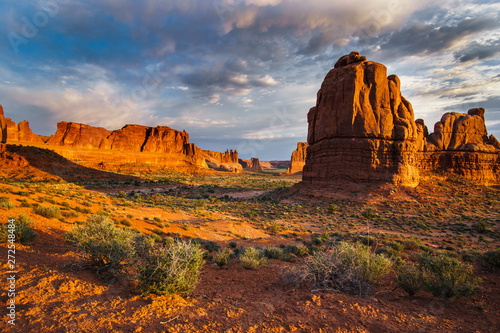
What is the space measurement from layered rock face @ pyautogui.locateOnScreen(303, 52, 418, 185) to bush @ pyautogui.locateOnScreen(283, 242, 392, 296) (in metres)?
20.8

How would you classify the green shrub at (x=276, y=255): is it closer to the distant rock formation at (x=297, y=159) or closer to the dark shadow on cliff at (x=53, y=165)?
the dark shadow on cliff at (x=53, y=165)

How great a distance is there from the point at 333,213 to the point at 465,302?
54.5 feet

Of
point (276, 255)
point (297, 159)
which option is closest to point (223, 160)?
point (297, 159)

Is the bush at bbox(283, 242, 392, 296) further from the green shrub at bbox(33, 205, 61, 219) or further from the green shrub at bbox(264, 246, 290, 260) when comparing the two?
the green shrub at bbox(33, 205, 61, 219)

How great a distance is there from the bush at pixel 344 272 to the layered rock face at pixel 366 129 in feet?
68.2

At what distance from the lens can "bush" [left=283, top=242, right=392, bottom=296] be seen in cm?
461

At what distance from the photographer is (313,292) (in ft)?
14.9

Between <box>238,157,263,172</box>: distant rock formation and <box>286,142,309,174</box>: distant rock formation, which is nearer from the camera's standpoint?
<box>286,142,309,174</box>: distant rock formation

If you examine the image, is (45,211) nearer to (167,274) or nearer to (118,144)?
(167,274)

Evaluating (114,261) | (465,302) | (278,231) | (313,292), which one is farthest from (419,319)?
(278,231)

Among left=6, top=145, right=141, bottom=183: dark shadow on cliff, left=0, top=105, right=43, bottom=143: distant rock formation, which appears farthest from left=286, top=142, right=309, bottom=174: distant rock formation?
left=0, top=105, right=43, bottom=143: distant rock formation

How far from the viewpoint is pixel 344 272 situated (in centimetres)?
485

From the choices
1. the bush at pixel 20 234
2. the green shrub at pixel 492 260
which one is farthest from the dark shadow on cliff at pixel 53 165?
the green shrub at pixel 492 260

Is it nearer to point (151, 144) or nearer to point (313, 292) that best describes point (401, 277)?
point (313, 292)
